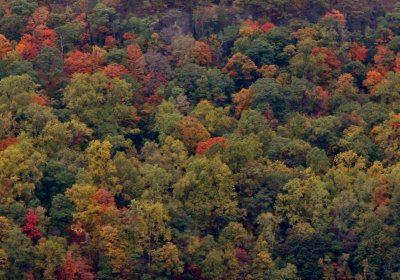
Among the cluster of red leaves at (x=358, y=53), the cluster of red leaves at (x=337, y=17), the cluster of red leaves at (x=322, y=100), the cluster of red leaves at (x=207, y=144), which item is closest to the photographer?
the cluster of red leaves at (x=207, y=144)

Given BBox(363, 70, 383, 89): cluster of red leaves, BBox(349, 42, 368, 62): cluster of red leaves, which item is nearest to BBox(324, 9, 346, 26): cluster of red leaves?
BBox(349, 42, 368, 62): cluster of red leaves

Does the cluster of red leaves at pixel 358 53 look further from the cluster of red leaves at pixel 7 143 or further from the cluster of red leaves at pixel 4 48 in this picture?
the cluster of red leaves at pixel 7 143

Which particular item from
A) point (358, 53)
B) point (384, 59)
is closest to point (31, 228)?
point (384, 59)

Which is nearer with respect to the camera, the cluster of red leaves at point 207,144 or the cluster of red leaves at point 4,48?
the cluster of red leaves at point 207,144

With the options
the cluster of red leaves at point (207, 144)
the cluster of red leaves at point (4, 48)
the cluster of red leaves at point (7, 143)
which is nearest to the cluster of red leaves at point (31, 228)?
the cluster of red leaves at point (7, 143)

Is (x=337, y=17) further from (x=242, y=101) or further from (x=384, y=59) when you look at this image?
(x=242, y=101)

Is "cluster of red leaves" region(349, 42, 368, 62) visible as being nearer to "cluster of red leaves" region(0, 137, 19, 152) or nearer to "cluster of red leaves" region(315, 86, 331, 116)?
"cluster of red leaves" region(315, 86, 331, 116)
